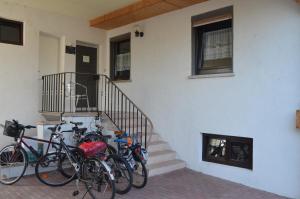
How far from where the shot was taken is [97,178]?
12.9 feet

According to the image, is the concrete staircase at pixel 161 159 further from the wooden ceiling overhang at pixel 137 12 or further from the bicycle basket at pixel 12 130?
the wooden ceiling overhang at pixel 137 12

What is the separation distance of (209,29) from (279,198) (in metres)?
3.32

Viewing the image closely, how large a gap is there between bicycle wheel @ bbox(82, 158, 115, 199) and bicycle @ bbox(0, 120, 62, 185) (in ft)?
3.69

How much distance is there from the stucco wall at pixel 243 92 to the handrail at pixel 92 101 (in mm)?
481

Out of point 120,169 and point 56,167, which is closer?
point 120,169

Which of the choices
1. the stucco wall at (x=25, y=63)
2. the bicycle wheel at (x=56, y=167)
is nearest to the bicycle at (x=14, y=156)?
the bicycle wheel at (x=56, y=167)

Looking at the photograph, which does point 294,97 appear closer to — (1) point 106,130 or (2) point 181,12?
(2) point 181,12

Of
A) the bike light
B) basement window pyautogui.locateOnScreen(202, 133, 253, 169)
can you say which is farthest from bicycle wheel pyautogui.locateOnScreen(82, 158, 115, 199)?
basement window pyautogui.locateOnScreen(202, 133, 253, 169)

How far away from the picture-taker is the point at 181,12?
618cm

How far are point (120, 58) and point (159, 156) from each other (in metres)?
3.26

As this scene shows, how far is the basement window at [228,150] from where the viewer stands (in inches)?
201

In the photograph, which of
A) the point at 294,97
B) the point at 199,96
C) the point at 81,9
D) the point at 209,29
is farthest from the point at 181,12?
the point at 294,97

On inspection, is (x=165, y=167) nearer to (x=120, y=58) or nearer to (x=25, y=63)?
(x=120, y=58)

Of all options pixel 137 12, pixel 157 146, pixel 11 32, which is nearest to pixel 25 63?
pixel 11 32
